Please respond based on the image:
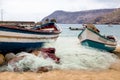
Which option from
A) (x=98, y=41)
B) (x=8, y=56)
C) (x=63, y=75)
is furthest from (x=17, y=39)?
(x=98, y=41)

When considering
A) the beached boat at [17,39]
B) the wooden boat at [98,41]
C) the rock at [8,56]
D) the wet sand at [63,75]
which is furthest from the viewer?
the wooden boat at [98,41]

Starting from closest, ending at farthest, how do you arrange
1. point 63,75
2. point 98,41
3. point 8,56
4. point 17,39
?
point 63,75 < point 8,56 < point 17,39 < point 98,41

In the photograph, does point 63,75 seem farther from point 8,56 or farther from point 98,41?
point 98,41

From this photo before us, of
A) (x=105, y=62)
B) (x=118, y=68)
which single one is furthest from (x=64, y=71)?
(x=105, y=62)

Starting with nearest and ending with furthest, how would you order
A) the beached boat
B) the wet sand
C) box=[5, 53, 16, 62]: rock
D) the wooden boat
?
the wet sand < box=[5, 53, 16, 62]: rock < the beached boat < the wooden boat

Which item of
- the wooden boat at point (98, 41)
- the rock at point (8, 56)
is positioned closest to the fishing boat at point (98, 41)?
the wooden boat at point (98, 41)

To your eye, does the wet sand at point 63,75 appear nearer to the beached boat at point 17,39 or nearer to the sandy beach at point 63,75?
the sandy beach at point 63,75

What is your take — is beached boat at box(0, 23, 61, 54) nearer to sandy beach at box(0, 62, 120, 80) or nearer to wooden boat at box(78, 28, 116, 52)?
sandy beach at box(0, 62, 120, 80)

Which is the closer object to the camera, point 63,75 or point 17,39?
point 63,75

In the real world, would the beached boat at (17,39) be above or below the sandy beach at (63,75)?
above

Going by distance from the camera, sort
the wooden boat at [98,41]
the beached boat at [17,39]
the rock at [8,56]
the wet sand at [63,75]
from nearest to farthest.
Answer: the wet sand at [63,75]
the rock at [8,56]
the beached boat at [17,39]
the wooden boat at [98,41]

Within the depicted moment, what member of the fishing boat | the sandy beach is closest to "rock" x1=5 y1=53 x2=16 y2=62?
the sandy beach

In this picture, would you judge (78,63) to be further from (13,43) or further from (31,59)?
(13,43)

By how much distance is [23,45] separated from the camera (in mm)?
16641
